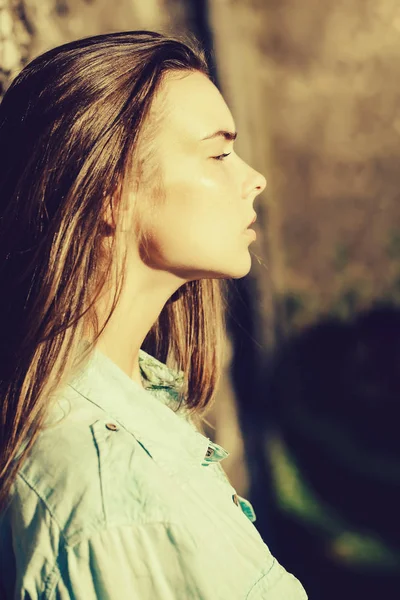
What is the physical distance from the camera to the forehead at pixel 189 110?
5.00 feet

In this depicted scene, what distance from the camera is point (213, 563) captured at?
3.90 ft

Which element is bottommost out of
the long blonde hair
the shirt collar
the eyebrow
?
the shirt collar

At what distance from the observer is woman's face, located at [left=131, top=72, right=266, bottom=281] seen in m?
1.52

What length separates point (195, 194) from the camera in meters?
1.53

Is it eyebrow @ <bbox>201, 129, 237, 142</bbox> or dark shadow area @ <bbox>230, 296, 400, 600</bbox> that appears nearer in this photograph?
eyebrow @ <bbox>201, 129, 237, 142</bbox>

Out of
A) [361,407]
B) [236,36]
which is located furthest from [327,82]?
[361,407]

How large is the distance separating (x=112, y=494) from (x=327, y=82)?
251 centimetres

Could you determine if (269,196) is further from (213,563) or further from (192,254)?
(213,563)

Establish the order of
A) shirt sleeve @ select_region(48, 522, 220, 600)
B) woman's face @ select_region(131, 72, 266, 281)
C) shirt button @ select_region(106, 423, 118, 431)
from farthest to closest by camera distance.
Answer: woman's face @ select_region(131, 72, 266, 281)
shirt button @ select_region(106, 423, 118, 431)
shirt sleeve @ select_region(48, 522, 220, 600)

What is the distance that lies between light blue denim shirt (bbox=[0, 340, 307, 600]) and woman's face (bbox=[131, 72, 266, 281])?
0.34 meters

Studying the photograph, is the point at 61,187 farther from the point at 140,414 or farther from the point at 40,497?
the point at 40,497

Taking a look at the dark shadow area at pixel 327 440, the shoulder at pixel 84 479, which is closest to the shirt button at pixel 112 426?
the shoulder at pixel 84 479

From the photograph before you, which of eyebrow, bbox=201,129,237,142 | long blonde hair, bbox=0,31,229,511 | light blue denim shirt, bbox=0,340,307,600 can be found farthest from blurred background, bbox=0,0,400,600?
light blue denim shirt, bbox=0,340,307,600

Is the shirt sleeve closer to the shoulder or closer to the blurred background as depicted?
the shoulder
